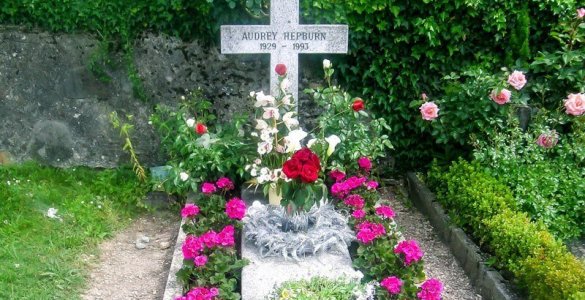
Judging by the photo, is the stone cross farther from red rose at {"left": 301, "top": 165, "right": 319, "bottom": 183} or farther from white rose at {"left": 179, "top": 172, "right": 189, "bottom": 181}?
red rose at {"left": 301, "top": 165, "right": 319, "bottom": 183}

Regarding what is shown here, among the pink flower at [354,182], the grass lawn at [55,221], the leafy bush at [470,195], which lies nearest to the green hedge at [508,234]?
the leafy bush at [470,195]

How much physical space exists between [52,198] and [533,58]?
13.3 feet

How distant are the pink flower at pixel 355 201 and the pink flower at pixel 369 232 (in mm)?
342

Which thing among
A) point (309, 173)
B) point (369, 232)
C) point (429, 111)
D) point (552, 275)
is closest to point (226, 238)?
point (309, 173)

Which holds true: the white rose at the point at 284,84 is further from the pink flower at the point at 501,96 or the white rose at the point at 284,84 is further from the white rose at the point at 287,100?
the pink flower at the point at 501,96

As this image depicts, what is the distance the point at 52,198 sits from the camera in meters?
5.15

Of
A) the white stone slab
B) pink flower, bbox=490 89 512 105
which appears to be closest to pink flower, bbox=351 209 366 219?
the white stone slab

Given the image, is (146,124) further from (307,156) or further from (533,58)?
(533,58)

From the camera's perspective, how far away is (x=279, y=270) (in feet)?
12.7

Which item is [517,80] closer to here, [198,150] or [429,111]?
[429,111]

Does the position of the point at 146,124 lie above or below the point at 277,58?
below

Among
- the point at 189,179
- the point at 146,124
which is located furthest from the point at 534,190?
the point at 146,124

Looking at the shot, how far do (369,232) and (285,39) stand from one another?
67.1 inches

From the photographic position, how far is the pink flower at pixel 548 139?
4.87 m
